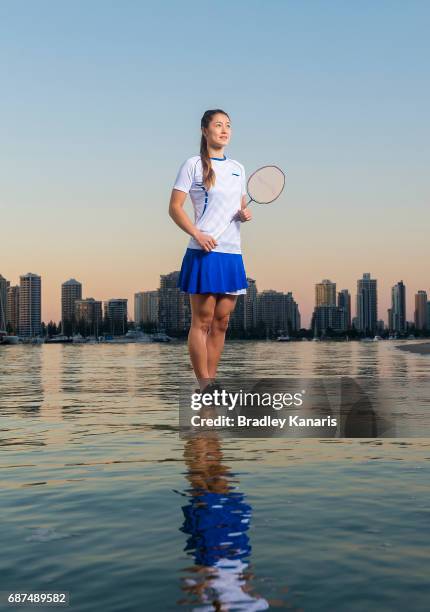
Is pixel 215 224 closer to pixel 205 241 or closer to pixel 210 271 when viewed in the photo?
pixel 205 241

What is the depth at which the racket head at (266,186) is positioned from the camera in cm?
795

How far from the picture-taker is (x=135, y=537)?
13.5ft

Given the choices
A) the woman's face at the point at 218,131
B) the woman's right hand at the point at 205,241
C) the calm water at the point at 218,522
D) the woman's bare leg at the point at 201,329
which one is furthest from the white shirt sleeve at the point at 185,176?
the calm water at the point at 218,522

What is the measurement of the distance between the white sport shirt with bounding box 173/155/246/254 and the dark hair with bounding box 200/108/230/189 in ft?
0.15

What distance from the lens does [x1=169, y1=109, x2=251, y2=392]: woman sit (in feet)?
25.7

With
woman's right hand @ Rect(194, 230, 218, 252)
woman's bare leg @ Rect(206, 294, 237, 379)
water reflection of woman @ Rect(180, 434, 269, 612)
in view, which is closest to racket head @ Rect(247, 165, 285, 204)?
woman's right hand @ Rect(194, 230, 218, 252)

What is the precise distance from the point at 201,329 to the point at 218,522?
4.13 m

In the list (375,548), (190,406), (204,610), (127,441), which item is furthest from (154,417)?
(204,610)

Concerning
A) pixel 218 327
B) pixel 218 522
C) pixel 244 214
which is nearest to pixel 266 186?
pixel 244 214

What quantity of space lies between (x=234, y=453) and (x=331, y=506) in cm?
211

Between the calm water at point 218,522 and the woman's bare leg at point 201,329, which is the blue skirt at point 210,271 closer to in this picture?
the woman's bare leg at point 201,329

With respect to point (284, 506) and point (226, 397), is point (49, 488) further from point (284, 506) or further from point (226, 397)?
point (226, 397)

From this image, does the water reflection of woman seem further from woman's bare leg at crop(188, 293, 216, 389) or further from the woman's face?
the woman's face

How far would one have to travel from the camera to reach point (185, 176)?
783 centimetres
